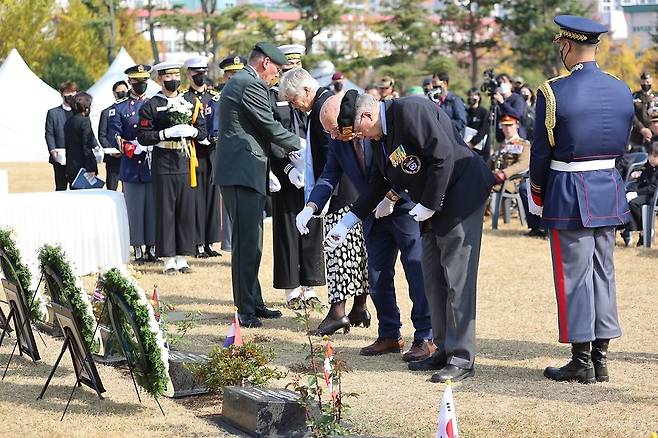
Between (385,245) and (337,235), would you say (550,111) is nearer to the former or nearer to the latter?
(337,235)

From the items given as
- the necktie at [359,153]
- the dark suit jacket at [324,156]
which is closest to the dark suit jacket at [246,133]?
the dark suit jacket at [324,156]

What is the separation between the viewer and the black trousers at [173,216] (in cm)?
1230

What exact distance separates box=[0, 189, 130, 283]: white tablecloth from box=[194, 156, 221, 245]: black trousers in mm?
805

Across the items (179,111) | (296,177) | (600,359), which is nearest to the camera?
(600,359)

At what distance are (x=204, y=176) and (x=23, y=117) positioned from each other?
22653 millimetres

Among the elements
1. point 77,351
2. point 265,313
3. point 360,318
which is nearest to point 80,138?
point 265,313

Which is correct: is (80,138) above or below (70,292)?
above

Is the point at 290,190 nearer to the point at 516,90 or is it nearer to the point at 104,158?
the point at 104,158

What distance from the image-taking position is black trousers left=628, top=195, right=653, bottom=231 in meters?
13.9

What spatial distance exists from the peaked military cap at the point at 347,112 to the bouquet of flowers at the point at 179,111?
502 centimetres

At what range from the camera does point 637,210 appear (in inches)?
545

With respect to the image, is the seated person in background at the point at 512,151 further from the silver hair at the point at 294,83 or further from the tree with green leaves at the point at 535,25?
the tree with green leaves at the point at 535,25

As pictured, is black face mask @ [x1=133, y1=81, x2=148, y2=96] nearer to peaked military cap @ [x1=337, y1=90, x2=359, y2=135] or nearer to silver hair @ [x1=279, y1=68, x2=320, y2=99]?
silver hair @ [x1=279, y1=68, x2=320, y2=99]

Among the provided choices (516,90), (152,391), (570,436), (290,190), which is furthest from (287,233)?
(516,90)
